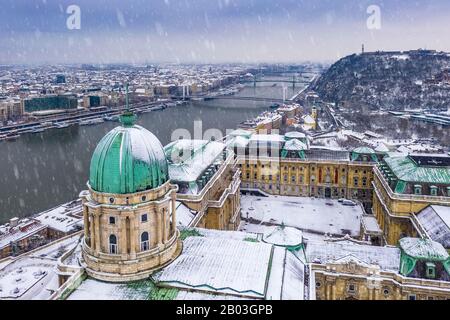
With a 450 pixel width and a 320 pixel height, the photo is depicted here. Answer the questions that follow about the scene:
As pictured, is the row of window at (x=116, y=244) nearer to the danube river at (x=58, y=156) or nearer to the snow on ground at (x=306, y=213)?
the snow on ground at (x=306, y=213)

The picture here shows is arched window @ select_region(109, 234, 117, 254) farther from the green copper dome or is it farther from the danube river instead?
the danube river

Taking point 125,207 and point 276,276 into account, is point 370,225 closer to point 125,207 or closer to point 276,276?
point 276,276

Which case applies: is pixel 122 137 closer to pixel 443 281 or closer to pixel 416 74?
pixel 443 281

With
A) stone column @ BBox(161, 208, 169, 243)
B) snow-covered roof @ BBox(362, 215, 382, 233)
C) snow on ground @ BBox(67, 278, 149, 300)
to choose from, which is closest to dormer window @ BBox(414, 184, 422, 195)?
snow-covered roof @ BBox(362, 215, 382, 233)

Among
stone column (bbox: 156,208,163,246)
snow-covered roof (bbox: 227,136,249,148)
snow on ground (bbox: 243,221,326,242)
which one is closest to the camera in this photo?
stone column (bbox: 156,208,163,246)

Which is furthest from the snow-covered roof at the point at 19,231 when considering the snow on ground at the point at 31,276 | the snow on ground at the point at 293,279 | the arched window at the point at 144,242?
the snow on ground at the point at 293,279

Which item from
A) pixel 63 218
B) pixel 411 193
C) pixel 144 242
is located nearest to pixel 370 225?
pixel 411 193

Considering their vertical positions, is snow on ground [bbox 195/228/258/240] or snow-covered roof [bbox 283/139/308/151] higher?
snow-covered roof [bbox 283/139/308/151]
